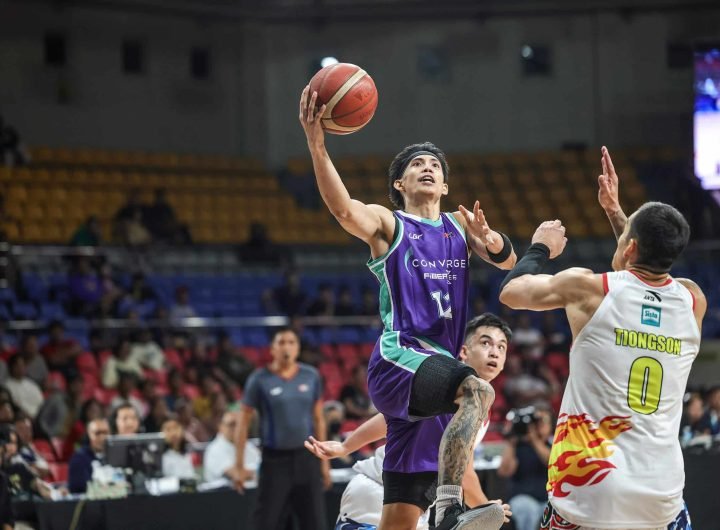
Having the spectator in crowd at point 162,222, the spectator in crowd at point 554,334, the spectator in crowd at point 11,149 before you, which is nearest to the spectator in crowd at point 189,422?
the spectator in crowd at point 162,222

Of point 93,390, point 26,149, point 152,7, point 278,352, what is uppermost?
point 152,7

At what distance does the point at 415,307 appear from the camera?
543 centimetres

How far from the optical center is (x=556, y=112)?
74.7ft

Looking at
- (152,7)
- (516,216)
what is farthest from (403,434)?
(152,7)

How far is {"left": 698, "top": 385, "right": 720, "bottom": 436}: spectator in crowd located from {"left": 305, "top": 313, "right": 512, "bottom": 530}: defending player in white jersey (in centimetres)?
560

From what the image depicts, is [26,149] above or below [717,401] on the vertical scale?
above

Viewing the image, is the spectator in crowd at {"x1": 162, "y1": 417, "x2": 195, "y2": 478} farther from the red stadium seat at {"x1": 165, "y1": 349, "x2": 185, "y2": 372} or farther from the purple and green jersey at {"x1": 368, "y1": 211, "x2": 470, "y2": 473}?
the purple and green jersey at {"x1": 368, "y1": 211, "x2": 470, "y2": 473}

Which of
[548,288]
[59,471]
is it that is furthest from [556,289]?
[59,471]

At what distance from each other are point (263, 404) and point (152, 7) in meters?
14.0

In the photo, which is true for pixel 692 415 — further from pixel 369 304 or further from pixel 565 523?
pixel 565 523

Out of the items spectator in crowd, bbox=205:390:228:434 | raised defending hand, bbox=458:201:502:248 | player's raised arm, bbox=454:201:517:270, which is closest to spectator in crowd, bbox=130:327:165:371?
spectator in crowd, bbox=205:390:228:434

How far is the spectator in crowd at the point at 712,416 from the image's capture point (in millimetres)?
11385

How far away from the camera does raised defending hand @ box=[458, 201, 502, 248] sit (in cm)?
552

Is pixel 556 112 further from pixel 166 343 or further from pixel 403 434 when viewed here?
pixel 403 434
